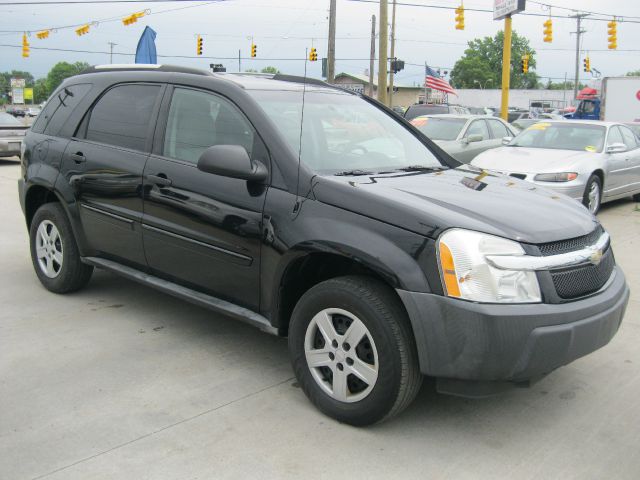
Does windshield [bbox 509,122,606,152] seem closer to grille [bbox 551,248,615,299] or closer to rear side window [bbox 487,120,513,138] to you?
rear side window [bbox 487,120,513,138]

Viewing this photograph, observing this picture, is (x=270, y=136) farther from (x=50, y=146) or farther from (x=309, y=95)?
(x=50, y=146)

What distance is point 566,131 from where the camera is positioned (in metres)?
10.1

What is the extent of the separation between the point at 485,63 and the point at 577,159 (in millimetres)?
107709

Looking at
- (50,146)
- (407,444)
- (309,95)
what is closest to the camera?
(407,444)

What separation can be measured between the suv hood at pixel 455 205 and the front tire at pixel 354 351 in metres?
0.37

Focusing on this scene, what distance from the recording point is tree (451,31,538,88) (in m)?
108

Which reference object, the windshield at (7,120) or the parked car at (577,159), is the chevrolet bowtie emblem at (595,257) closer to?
the parked car at (577,159)

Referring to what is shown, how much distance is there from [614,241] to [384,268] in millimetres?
5814

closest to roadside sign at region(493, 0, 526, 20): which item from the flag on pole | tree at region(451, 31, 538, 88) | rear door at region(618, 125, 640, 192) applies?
rear door at region(618, 125, 640, 192)

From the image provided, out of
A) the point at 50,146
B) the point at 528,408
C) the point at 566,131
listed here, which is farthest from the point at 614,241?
the point at 50,146

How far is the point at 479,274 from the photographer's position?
2916 millimetres

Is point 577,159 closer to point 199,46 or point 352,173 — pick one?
point 352,173

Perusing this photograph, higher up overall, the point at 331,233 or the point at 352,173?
the point at 352,173

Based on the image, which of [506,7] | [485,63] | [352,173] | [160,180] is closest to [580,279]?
[352,173]
